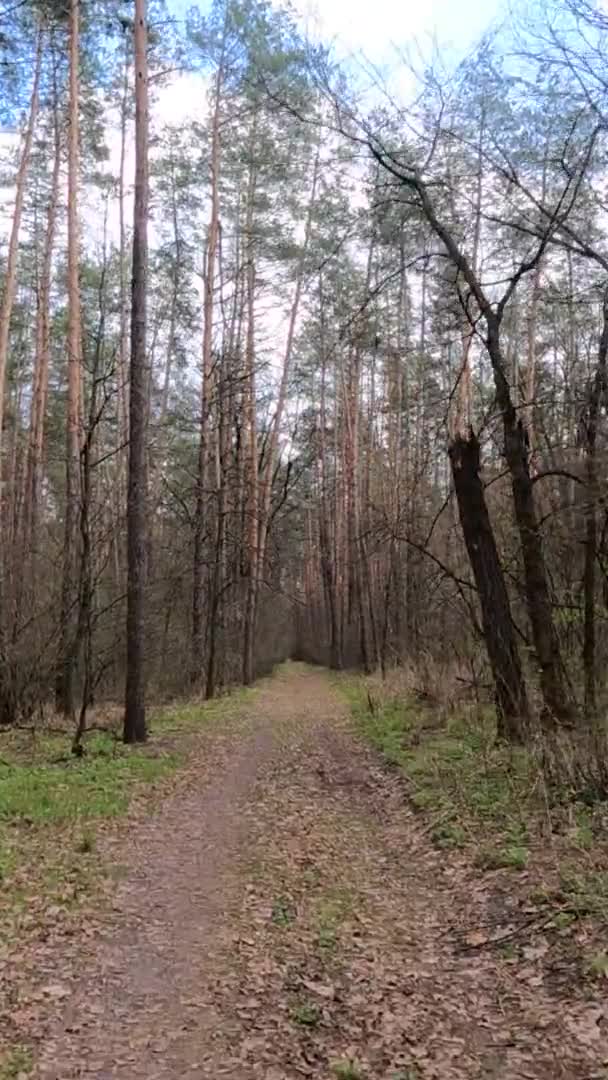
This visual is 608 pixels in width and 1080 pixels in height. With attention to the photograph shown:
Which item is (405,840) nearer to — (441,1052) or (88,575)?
Result: (441,1052)

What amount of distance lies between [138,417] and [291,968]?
351 inches

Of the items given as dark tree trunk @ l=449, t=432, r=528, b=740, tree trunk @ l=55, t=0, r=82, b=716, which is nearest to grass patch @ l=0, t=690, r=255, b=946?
tree trunk @ l=55, t=0, r=82, b=716

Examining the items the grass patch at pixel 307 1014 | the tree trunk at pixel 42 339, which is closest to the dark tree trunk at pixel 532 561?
the grass patch at pixel 307 1014

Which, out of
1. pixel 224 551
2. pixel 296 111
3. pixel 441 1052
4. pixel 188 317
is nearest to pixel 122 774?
pixel 441 1052

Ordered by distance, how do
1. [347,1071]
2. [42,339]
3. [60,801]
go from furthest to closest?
[42,339] < [60,801] < [347,1071]

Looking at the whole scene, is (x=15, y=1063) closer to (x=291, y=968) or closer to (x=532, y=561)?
(x=291, y=968)

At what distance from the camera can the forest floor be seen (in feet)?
12.1

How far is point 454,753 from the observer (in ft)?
33.2

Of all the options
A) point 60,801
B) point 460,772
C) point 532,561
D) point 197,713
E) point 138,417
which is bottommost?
point 60,801

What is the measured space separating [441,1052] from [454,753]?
6514 millimetres

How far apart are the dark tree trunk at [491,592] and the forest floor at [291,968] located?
2427 millimetres

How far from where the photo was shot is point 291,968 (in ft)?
15.3

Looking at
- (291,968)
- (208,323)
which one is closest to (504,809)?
(291,968)

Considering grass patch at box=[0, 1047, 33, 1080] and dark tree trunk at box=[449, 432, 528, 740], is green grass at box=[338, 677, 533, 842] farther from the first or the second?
grass patch at box=[0, 1047, 33, 1080]
